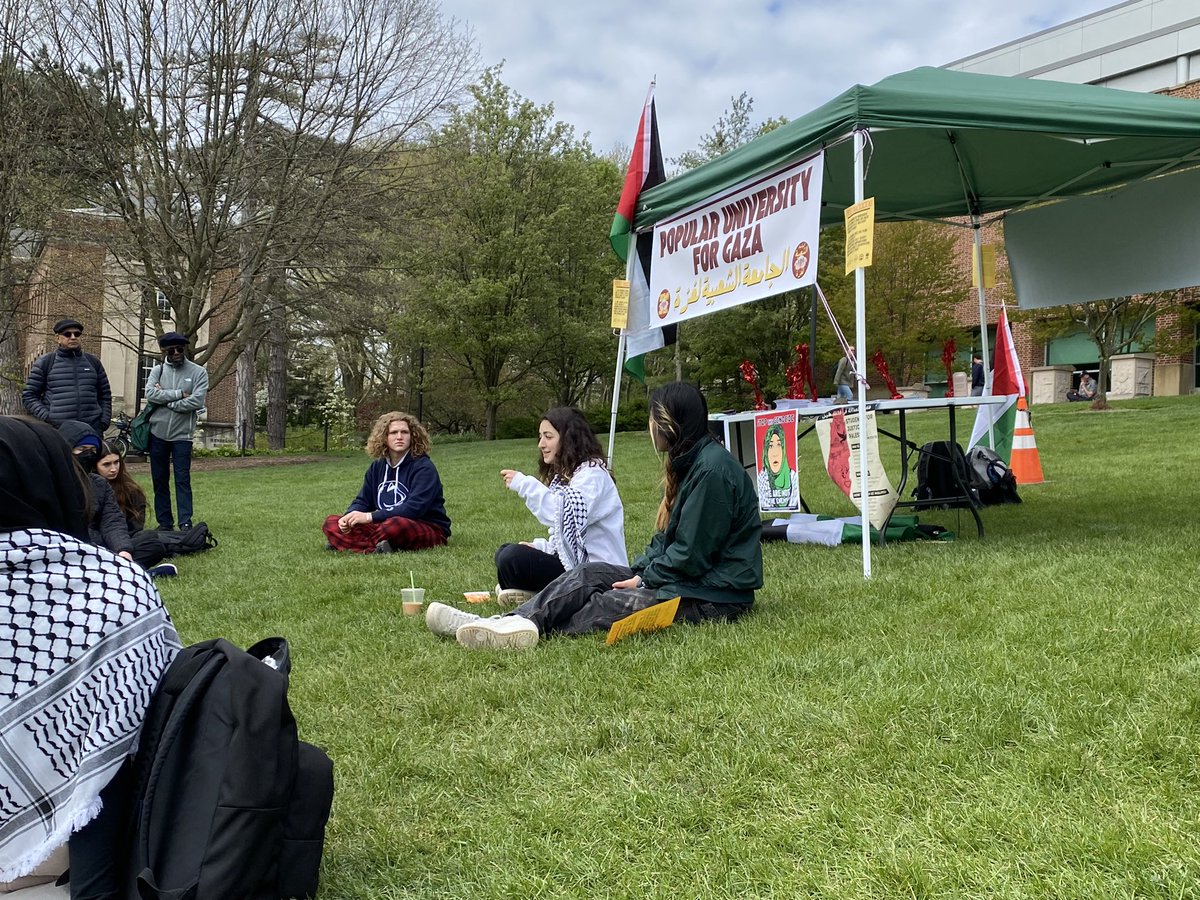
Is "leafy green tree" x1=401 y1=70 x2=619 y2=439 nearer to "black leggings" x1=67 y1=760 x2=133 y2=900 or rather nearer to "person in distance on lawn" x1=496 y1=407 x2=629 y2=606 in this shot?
"person in distance on lawn" x1=496 y1=407 x2=629 y2=606

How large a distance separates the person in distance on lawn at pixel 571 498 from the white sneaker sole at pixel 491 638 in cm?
72

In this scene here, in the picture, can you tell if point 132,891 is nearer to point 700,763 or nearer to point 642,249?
point 700,763

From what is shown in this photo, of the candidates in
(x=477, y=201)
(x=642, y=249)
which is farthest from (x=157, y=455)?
(x=477, y=201)

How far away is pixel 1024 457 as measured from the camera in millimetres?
10773

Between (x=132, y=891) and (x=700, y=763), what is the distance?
1557 mm

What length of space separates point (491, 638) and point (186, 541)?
15.7ft

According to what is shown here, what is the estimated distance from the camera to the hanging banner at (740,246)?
5.85 metres

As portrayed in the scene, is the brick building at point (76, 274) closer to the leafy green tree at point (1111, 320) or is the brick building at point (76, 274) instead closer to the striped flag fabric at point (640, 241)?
the striped flag fabric at point (640, 241)

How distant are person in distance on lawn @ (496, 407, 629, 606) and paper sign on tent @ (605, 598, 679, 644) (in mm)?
653

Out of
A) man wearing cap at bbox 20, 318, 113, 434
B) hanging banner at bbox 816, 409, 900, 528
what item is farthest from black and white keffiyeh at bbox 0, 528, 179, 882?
man wearing cap at bbox 20, 318, 113, 434

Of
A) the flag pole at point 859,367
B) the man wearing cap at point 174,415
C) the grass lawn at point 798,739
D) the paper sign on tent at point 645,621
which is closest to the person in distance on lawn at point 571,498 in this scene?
the paper sign on tent at point 645,621

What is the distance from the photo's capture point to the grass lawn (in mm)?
2219

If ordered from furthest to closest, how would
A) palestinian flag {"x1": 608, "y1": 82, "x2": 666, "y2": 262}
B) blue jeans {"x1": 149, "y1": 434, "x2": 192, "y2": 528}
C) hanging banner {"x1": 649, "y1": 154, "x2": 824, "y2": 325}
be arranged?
blue jeans {"x1": 149, "y1": 434, "x2": 192, "y2": 528} → palestinian flag {"x1": 608, "y1": 82, "x2": 666, "y2": 262} → hanging banner {"x1": 649, "y1": 154, "x2": 824, "y2": 325}

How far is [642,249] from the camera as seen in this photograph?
315 inches
